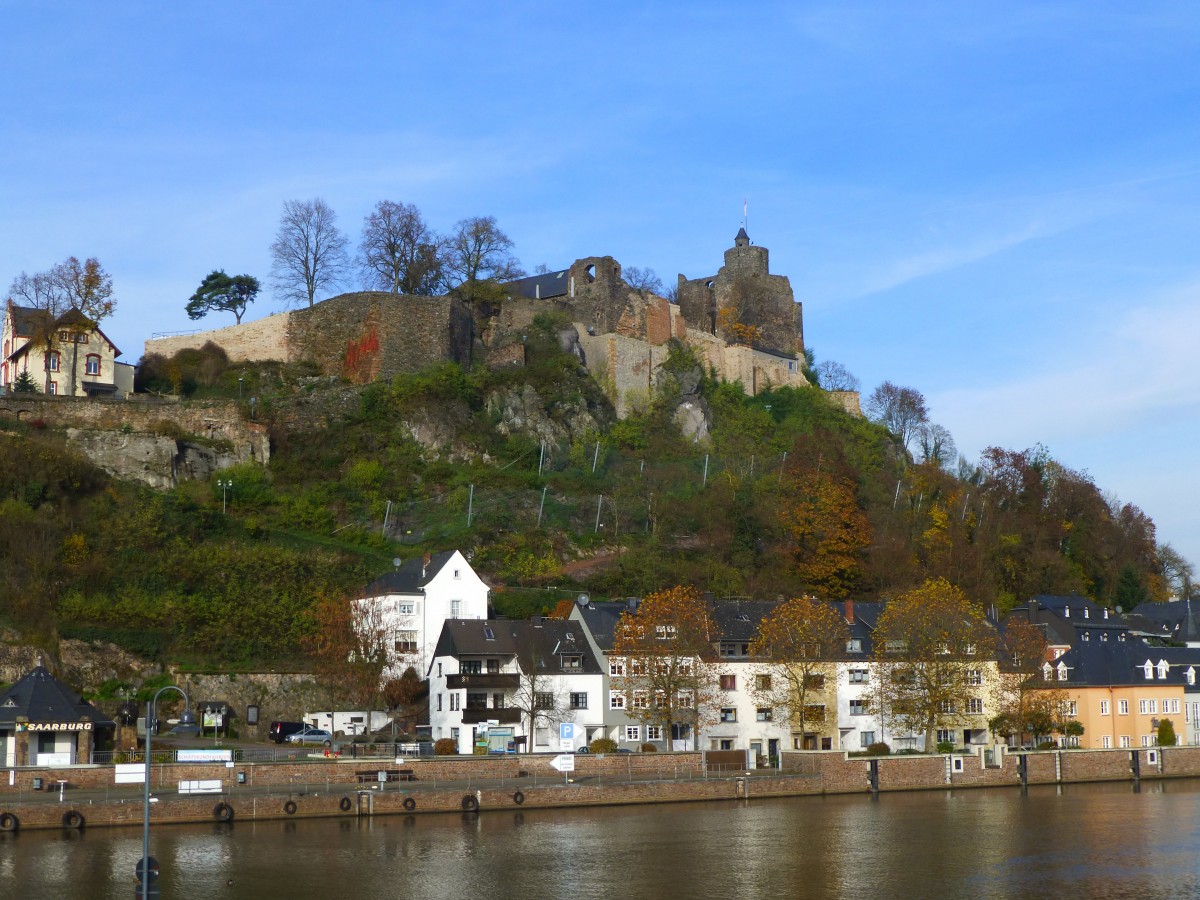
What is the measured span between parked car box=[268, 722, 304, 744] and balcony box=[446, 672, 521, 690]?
251 inches

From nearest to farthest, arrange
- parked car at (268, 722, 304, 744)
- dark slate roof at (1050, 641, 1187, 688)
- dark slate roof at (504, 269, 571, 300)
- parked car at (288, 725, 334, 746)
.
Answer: parked car at (288, 725, 334, 746) < parked car at (268, 722, 304, 744) < dark slate roof at (1050, 641, 1187, 688) < dark slate roof at (504, 269, 571, 300)

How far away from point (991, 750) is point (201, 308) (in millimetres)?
58115

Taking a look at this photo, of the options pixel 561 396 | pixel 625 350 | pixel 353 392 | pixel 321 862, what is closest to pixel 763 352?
pixel 625 350

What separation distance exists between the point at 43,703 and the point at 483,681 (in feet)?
58.2

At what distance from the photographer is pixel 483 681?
6197cm

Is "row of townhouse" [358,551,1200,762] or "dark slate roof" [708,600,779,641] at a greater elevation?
"dark slate roof" [708,600,779,641]

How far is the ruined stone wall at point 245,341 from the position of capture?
83875mm

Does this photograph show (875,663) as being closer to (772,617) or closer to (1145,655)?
(772,617)

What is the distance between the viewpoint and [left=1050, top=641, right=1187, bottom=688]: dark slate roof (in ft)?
224

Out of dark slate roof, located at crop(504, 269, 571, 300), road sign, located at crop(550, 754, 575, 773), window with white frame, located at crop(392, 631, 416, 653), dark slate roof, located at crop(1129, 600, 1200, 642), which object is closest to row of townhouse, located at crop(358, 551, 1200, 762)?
window with white frame, located at crop(392, 631, 416, 653)

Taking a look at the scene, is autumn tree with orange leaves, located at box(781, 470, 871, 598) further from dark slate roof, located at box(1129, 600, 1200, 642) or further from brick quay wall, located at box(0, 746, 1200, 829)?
dark slate roof, located at box(1129, 600, 1200, 642)

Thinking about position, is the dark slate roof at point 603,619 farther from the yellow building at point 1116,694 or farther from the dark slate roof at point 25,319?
the dark slate roof at point 25,319

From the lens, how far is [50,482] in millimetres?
66312

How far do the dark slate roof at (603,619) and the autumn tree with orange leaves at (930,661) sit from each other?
1134 centimetres
